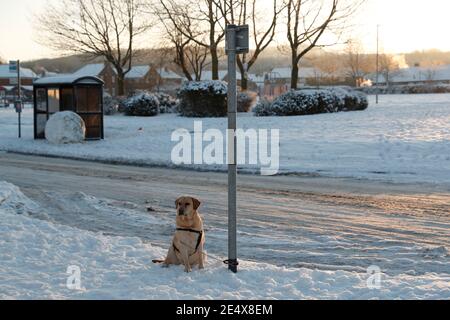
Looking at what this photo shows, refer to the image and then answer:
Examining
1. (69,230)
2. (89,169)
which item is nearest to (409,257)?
(69,230)

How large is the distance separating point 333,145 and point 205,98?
16.2 meters

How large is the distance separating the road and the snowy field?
1756 millimetres

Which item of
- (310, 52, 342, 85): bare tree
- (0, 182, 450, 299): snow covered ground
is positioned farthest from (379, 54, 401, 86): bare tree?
(0, 182, 450, 299): snow covered ground

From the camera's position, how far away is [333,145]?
20422 mm

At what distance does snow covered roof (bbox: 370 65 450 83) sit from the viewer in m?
138

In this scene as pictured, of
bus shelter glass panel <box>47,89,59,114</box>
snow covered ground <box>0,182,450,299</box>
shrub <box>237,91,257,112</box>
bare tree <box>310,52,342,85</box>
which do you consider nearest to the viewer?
snow covered ground <box>0,182,450,299</box>

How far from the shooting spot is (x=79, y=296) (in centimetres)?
584

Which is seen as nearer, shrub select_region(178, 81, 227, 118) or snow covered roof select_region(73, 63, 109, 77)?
shrub select_region(178, 81, 227, 118)

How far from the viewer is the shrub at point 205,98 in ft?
116

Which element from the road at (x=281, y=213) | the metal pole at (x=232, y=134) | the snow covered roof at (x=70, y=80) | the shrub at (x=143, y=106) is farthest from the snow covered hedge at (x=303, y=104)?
the metal pole at (x=232, y=134)

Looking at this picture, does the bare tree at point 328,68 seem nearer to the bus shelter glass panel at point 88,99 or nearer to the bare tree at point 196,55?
the bare tree at point 196,55

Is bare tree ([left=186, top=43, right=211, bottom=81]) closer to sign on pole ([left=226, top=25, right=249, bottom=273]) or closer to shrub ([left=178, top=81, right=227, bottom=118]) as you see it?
shrub ([left=178, top=81, right=227, bottom=118])

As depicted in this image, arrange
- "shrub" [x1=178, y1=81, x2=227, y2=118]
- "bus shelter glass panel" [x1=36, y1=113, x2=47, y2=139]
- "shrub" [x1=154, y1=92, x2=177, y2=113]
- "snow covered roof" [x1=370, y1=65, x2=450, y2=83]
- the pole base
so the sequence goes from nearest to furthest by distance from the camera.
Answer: the pole base → "bus shelter glass panel" [x1=36, y1=113, x2=47, y2=139] → "shrub" [x1=178, y1=81, x2=227, y2=118] → "shrub" [x1=154, y1=92, x2=177, y2=113] → "snow covered roof" [x1=370, y1=65, x2=450, y2=83]
